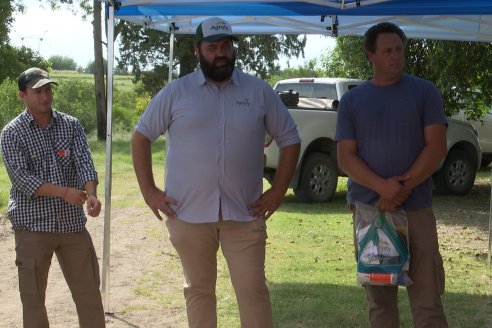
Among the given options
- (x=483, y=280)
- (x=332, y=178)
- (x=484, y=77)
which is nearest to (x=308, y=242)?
(x=483, y=280)

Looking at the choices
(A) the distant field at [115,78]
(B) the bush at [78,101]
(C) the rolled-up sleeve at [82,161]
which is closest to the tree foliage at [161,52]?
(B) the bush at [78,101]

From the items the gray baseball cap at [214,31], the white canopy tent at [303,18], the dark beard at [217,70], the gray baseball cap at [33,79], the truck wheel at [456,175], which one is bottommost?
the truck wheel at [456,175]

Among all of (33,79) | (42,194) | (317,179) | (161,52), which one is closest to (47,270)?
(42,194)

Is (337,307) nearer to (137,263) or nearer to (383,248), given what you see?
(383,248)

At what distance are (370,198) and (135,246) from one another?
6.04 meters

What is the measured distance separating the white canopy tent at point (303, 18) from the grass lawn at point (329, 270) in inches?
37.9

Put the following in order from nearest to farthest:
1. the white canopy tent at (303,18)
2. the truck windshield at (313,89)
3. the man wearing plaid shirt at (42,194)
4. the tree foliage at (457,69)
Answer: the man wearing plaid shirt at (42,194), the white canopy tent at (303,18), the tree foliage at (457,69), the truck windshield at (313,89)

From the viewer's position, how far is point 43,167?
17.8ft

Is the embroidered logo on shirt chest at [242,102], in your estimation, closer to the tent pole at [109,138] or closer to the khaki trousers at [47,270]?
the khaki trousers at [47,270]

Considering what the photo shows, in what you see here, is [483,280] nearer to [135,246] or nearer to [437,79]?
[135,246]

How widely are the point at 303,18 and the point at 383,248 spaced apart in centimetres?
504

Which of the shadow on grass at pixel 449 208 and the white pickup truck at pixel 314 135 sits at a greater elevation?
the white pickup truck at pixel 314 135

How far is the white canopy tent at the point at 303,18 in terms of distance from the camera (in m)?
7.19

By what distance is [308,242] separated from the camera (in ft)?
36.4
